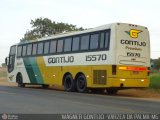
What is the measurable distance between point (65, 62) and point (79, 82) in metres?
1.92

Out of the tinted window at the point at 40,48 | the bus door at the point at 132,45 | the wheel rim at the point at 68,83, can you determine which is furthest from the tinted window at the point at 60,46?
the bus door at the point at 132,45

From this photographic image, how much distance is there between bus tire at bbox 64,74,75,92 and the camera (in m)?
26.4

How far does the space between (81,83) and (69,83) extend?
140cm

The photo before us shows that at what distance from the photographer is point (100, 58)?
23984 millimetres

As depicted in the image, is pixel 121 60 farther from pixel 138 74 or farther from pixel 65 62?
pixel 65 62

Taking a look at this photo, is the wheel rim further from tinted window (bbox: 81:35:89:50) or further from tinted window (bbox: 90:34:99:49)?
tinted window (bbox: 90:34:99:49)

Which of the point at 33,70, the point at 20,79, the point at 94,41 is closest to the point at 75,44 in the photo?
the point at 94,41

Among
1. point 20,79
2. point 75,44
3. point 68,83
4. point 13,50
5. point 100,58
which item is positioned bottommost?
point 68,83

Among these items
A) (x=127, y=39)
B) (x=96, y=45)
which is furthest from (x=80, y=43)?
(x=127, y=39)

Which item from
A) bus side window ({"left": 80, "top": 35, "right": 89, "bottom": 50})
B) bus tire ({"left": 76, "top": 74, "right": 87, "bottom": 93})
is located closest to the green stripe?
bus tire ({"left": 76, "top": 74, "right": 87, "bottom": 93})

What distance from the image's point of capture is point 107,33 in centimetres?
2366

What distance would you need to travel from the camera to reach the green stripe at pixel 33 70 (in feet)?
102

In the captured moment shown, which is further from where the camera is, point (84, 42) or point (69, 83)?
point (69, 83)

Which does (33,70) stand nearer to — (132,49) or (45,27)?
(132,49)
